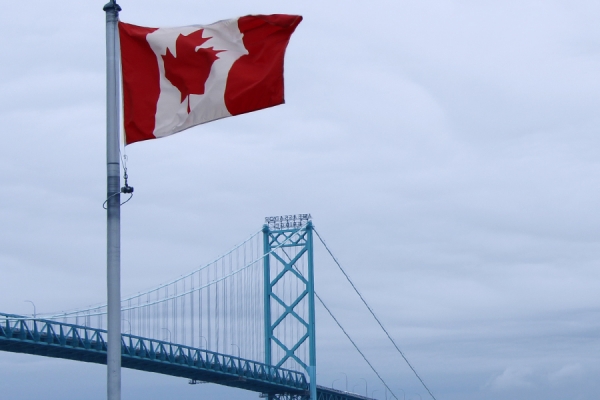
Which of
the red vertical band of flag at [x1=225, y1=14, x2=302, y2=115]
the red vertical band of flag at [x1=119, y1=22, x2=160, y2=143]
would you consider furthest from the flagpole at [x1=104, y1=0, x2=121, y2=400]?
the red vertical band of flag at [x1=225, y1=14, x2=302, y2=115]

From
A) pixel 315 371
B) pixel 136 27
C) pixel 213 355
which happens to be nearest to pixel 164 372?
pixel 213 355

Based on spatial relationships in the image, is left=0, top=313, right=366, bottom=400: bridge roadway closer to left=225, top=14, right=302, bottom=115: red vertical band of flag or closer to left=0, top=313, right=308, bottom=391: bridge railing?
left=0, top=313, right=308, bottom=391: bridge railing

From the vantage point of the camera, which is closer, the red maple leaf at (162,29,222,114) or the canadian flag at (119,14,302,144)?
the canadian flag at (119,14,302,144)

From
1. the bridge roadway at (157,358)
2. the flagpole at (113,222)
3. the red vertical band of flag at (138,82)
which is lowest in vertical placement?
the flagpole at (113,222)

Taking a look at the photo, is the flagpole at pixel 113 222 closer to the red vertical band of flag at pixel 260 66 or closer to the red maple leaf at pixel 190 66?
the red maple leaf at pixel 190 66

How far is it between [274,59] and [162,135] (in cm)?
134

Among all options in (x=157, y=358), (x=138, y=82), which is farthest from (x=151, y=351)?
(x=138, y=82)

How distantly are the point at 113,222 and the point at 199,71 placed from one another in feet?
5.80

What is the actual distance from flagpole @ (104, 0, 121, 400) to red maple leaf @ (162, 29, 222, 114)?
0.63m

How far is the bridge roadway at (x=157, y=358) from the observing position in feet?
190

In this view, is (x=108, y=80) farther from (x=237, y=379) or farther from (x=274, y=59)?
(x=237, y=379)

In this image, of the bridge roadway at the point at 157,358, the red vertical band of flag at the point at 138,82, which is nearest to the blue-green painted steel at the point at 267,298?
the bridge roadway at the point at 157,358

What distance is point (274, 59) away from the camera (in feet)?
38.1

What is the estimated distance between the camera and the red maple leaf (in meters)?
11.7
